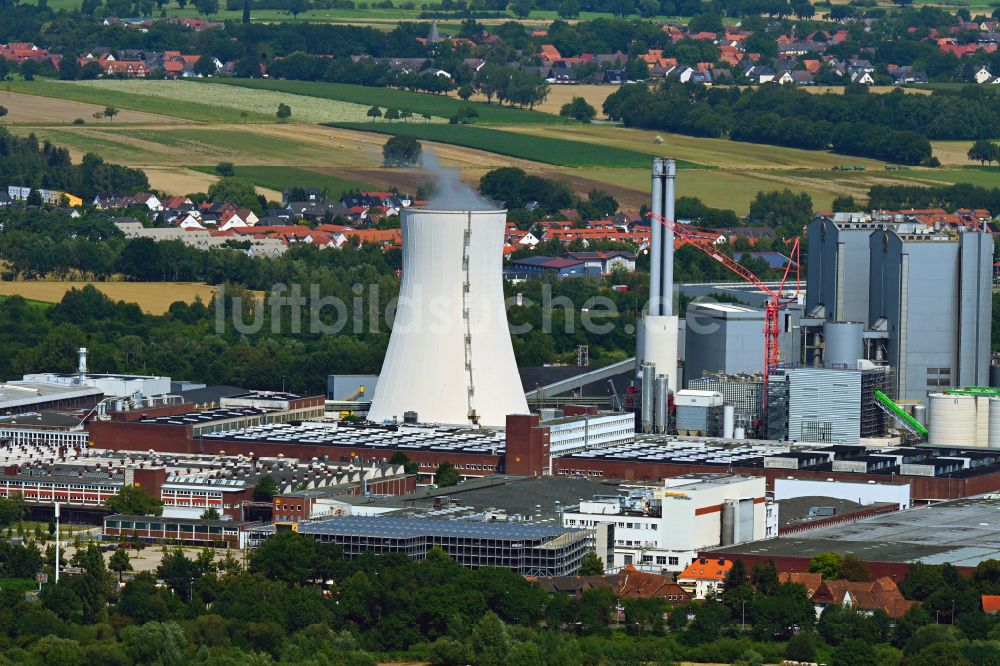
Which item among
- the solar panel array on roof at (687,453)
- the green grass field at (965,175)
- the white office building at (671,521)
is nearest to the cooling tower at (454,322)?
the solar panel array on roof at (687,453)

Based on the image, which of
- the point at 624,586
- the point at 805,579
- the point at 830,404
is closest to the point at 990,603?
the point at 805,579

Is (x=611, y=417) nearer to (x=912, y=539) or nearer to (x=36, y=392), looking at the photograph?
(x=912, y=539)

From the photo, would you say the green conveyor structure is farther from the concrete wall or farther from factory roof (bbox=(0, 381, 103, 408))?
factory roof (bbox=(0, 381, 103, 408))

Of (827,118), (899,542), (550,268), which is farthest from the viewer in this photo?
(827,118)

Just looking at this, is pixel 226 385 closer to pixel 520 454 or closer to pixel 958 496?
pixel 520 454

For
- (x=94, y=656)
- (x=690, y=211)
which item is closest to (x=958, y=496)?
(x=94, y=656)
